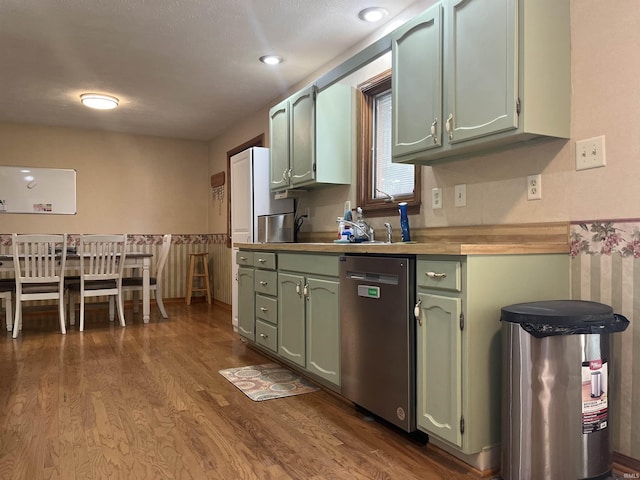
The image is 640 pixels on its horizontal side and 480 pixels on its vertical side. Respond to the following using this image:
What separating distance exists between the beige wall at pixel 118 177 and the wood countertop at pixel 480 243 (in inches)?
171

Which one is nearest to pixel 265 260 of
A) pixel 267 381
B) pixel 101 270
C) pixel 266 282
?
pixel 266 282

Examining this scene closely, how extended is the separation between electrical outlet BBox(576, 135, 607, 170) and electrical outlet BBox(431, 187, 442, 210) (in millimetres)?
835

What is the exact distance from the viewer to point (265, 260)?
3.42m

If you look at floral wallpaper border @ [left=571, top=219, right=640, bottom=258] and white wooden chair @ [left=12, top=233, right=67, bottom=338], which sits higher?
floral wallpaper border @ [left=571, top=219, right=640, bottom=258]

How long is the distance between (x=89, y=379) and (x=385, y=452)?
206 centimetres

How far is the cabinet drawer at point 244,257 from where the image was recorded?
372cm

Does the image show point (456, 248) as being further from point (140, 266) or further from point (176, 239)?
point (176, 239)

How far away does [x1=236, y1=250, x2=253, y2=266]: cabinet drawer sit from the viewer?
Result: 3.72 meters

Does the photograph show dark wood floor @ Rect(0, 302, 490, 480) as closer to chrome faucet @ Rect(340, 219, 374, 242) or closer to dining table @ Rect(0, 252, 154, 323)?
chrome faucet @ Rect(340, 219, 374, 242)

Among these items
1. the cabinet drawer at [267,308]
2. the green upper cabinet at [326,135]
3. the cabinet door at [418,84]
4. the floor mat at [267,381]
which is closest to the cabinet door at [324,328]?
the floor mat at [267,381]

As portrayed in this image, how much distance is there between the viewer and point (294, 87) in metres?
4.60

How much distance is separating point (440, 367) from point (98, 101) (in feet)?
14.6

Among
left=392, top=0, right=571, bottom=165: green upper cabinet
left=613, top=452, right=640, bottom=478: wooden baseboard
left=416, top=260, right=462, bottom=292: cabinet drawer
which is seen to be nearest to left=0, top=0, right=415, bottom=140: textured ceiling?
left=392, top=0, right=571, bottom=165: green upper cabinet

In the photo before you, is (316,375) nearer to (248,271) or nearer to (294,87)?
(248,271)
